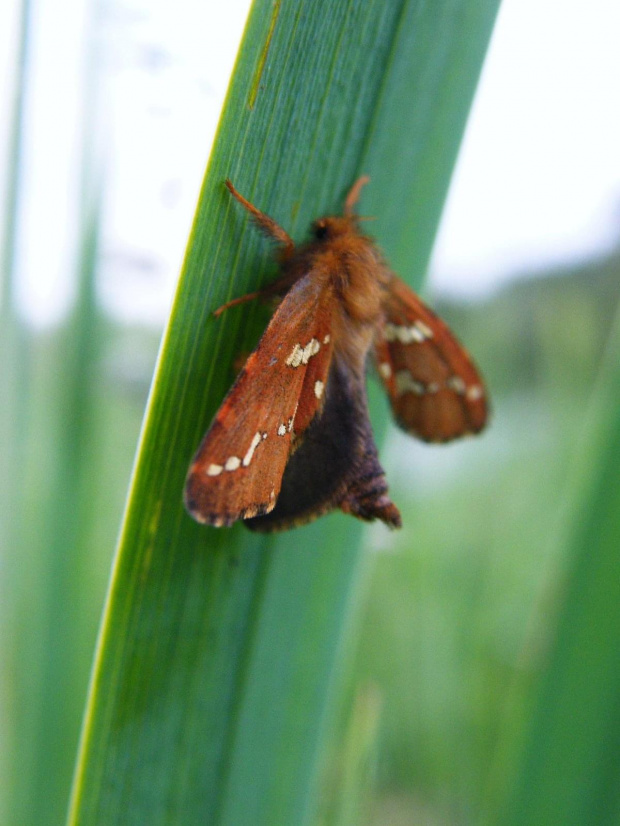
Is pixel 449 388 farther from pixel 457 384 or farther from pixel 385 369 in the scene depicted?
pixel 385 369

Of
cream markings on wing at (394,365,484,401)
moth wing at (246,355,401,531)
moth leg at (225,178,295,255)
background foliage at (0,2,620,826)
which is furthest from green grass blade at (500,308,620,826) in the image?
moth leg at (225,178,295,255)

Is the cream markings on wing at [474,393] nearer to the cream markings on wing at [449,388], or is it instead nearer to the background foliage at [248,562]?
the cream markings on wing at [449,388]

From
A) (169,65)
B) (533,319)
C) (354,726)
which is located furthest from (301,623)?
(533,319)

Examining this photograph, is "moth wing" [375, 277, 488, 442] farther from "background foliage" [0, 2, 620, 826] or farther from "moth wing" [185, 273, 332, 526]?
"moth wing" [185, 273, 332, 526]

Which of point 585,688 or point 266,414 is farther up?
point 266,414

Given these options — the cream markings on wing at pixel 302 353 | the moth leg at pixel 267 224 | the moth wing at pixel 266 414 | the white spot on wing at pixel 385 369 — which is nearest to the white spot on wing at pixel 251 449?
the moth wing at pixel 266 414

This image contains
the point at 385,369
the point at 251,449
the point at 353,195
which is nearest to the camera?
the point at 251,449

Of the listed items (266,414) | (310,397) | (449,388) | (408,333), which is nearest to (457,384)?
(449,388)
